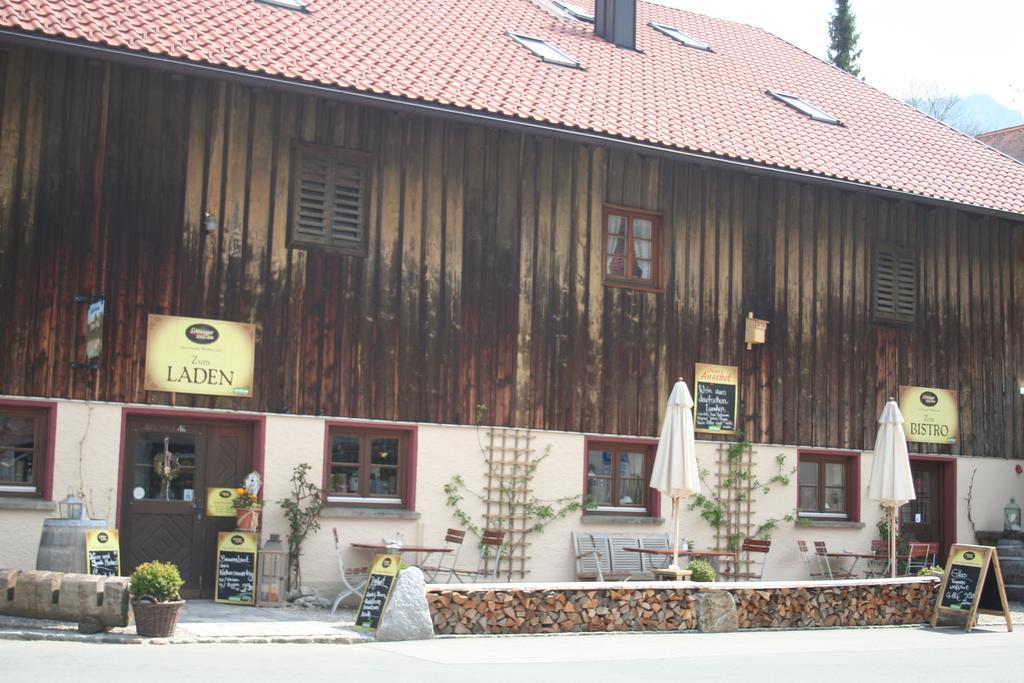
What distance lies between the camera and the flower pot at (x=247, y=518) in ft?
47.9

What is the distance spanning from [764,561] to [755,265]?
4.03 metres

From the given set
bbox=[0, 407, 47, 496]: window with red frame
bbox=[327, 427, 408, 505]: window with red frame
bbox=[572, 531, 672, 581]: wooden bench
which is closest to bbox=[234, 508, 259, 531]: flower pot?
bbox=[327, 427, 408, 505]: window with red frame

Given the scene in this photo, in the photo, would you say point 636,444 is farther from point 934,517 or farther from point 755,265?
point 934,517

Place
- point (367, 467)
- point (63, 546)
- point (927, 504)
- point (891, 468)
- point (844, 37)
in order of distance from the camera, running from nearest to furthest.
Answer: point (63, 546) < point (367, 467) < point (891, 468) < point (927, 504) < point (844, 37)

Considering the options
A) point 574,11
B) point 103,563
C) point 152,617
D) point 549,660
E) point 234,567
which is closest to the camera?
point 549,660

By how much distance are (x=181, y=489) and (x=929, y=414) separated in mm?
11062

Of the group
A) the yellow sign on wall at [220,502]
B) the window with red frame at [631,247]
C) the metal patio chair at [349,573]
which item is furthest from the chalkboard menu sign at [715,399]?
the yellow sign on wall at [220,502]

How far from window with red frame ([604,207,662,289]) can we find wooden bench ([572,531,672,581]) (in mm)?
3259

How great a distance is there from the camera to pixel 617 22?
70.5ft

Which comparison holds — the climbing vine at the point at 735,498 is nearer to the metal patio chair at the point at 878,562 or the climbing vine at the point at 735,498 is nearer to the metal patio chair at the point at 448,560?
the metal patio chair at the point at 878,562

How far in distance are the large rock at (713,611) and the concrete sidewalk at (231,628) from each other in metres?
3.57

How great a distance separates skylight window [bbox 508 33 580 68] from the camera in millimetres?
19062

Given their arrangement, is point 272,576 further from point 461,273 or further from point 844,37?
point 844,37

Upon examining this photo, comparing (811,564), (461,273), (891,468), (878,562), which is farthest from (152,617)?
(878,562)
